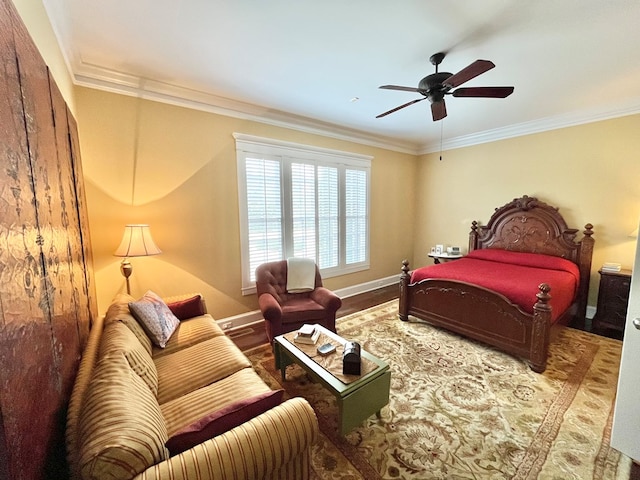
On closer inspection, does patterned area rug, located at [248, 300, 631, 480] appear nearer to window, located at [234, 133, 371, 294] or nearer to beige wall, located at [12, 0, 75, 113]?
window, located at [234, 133, 371, 294]

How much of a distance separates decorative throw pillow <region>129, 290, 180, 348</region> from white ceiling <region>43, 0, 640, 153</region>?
2017mm

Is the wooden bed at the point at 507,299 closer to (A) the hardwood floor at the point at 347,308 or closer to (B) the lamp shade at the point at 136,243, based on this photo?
(A) the hardwood floor at the point at 347,308

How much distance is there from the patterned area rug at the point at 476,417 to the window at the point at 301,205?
1.44m

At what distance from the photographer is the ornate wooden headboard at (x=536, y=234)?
357 cm

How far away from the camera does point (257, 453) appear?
3.34 ft

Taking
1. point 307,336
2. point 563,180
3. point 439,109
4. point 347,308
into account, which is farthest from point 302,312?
point 563,180

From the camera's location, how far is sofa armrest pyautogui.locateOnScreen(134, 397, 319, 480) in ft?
3.01


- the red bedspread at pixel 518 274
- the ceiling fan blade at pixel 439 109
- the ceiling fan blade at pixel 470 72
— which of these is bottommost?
the red bedspread at pixel 518 274

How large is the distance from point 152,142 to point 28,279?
2.34 meters

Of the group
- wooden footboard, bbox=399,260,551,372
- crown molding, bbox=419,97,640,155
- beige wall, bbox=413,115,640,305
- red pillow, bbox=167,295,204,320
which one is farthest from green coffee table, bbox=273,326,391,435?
crown molding, bbox=419,97,640,155

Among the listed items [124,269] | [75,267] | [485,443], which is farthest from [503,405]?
[124,269]

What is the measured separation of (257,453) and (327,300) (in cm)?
199

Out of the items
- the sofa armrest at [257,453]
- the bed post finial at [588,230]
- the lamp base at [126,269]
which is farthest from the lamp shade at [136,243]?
the bed post finial at [588,230]

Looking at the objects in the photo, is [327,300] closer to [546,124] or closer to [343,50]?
[343,50]
